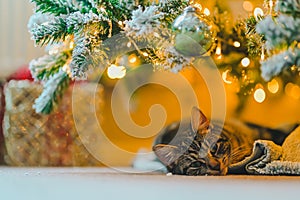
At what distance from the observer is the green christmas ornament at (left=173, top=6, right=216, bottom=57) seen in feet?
2.30

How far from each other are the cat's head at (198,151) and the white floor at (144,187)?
0.03 meters

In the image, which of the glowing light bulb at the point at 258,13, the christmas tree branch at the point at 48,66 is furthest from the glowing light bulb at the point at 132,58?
the glowing light bulb at the point at 258,13

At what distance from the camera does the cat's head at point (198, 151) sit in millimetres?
776

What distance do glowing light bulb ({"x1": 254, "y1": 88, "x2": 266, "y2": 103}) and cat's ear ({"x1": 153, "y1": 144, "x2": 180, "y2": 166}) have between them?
23cm

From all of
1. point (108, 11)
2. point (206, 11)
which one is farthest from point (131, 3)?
point (206, 11)

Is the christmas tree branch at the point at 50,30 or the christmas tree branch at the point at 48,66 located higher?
the christmas tree branch at the point at 50,30

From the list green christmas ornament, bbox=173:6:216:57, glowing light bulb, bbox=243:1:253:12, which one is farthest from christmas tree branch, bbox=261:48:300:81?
glowing light bulb, bbox=243:1:253:12

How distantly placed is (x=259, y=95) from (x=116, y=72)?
0.28 metres

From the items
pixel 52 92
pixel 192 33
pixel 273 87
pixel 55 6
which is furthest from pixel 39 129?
pixel 273 87

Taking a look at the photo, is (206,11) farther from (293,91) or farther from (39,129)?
(39,129)

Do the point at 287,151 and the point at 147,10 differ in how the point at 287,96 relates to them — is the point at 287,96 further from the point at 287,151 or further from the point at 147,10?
the point at 147,10

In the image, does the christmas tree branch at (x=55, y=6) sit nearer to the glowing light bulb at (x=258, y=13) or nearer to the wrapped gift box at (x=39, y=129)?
the wrapped gift box at (x=39, y=129)

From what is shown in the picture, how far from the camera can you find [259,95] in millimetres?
935

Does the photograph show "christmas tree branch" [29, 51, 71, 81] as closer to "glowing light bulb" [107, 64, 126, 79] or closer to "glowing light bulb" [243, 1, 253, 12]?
"glowing light bulb" [107, 64, 126, 79]
